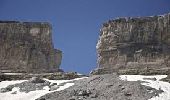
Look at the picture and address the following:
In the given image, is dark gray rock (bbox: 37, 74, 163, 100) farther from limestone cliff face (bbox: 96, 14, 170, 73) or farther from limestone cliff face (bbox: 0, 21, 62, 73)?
limestone cliff face (bbox: 0, 21, 62, 73)

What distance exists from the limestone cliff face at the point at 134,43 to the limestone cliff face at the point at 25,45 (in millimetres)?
11642

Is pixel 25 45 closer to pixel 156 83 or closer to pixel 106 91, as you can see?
pixel 156 83

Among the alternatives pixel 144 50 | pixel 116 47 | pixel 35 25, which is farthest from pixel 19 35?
pixel 144 50

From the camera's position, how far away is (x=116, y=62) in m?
67.7

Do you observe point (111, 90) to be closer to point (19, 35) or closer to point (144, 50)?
point (144, 50)

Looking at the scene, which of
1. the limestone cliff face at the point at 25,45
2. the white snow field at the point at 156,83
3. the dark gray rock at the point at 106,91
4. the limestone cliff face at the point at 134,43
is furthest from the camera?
the limestone cliff face at the point at 25,45

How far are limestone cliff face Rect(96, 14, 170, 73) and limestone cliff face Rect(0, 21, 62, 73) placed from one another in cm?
1164

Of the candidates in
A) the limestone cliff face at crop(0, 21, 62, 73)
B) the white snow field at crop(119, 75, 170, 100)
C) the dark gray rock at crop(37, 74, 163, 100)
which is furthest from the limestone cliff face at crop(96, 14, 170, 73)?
the dark gray rock at crop(37, 74, 163, 100)

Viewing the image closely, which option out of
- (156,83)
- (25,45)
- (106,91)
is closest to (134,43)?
(25,45)

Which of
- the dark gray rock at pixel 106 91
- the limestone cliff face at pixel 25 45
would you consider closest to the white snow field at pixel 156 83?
the dark gray rock at pixel 106 91

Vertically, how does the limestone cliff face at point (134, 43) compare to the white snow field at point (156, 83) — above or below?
above

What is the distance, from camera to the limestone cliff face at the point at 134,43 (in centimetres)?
6469

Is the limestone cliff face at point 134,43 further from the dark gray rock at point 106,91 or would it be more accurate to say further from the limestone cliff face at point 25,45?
the dark gray rock at point 106,91

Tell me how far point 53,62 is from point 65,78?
101ft
